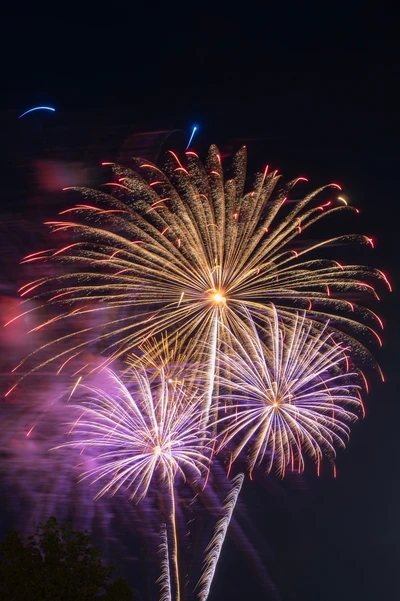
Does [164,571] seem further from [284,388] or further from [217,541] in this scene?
[284,388]

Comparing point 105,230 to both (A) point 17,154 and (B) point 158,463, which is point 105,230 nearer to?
(A) point 17,154

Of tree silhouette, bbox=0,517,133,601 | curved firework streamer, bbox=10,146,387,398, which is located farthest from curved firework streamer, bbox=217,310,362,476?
tree silhouette, bbox=0,517,133,601

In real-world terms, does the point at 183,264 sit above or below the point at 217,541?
above

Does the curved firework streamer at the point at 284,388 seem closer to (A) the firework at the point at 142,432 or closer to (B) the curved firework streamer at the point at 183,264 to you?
(B) the curved firework streamer at the point at 183,264

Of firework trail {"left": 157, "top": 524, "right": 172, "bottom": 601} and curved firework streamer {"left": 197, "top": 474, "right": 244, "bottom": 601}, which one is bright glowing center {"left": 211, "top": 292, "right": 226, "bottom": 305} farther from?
firework trail {"left": 157, "top": 524, "right": 172, "bottom": 601}

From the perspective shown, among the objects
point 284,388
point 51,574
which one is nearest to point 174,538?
point 284,388

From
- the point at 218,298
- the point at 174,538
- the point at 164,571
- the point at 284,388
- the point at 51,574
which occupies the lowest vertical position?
the point at 51,574

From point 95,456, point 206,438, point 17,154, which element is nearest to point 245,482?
point 206,438
